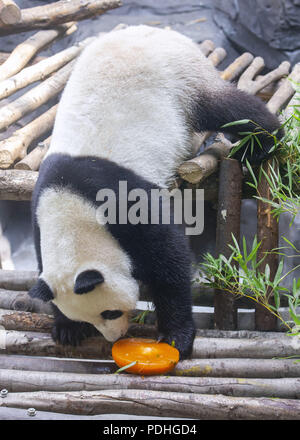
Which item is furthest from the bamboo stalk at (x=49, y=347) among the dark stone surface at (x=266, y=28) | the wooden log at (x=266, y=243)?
the dark stone surface at (x=266, y=28)

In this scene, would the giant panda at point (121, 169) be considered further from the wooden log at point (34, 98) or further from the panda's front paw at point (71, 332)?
the wooden log at point (34, 98)

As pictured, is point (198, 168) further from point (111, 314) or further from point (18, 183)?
point (18, 183)

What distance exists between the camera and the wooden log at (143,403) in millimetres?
2309

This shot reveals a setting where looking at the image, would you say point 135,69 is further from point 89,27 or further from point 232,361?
point 89,27

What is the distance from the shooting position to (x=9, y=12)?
210 inches

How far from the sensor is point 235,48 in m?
7.02

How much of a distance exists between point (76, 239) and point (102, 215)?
180 mm

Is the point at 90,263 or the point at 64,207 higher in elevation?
the point at 64,207

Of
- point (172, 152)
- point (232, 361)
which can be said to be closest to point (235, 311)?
point (232, 361)

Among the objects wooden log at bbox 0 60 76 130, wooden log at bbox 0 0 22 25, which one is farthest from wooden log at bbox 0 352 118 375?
wooden log at bbox 0 0 22 25

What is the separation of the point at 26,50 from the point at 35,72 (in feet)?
1.80

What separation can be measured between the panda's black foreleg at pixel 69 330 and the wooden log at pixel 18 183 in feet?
2.85

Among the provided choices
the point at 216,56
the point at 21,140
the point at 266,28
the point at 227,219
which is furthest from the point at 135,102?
the point at 266,28

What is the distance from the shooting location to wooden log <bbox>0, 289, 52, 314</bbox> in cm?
324
